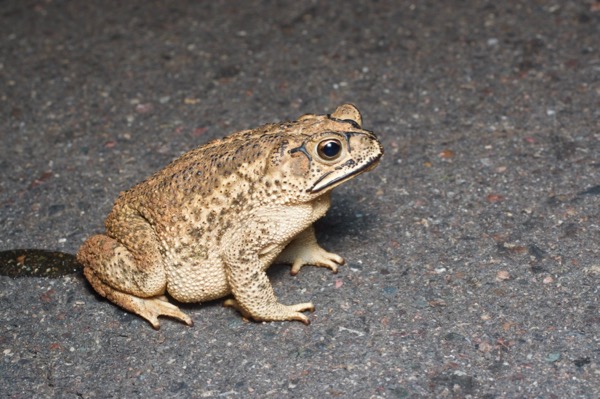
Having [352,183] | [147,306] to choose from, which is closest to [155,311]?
A: [147,306]

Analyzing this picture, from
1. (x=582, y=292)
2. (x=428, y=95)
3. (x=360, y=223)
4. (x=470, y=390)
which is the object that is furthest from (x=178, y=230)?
(x=428, y=95)

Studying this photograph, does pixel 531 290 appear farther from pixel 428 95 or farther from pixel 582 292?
pixel 428 95

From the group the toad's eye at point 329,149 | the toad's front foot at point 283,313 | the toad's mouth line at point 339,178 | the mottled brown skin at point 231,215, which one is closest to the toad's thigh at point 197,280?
the mottled brown skin at point 231,215

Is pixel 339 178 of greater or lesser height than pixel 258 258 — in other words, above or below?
above

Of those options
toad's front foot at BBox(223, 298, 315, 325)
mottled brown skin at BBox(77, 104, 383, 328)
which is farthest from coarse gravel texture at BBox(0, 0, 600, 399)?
mottled brown skin at BBox(77, 104, 383, 328)

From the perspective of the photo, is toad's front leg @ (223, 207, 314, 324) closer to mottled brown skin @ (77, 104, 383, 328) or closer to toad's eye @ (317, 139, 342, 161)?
mottled brown skin @ (77, 104, 383, 328)

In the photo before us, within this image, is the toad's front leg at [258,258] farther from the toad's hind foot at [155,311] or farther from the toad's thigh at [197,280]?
the toad's hind foot at [155,311]

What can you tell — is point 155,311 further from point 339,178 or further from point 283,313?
point 339,178
